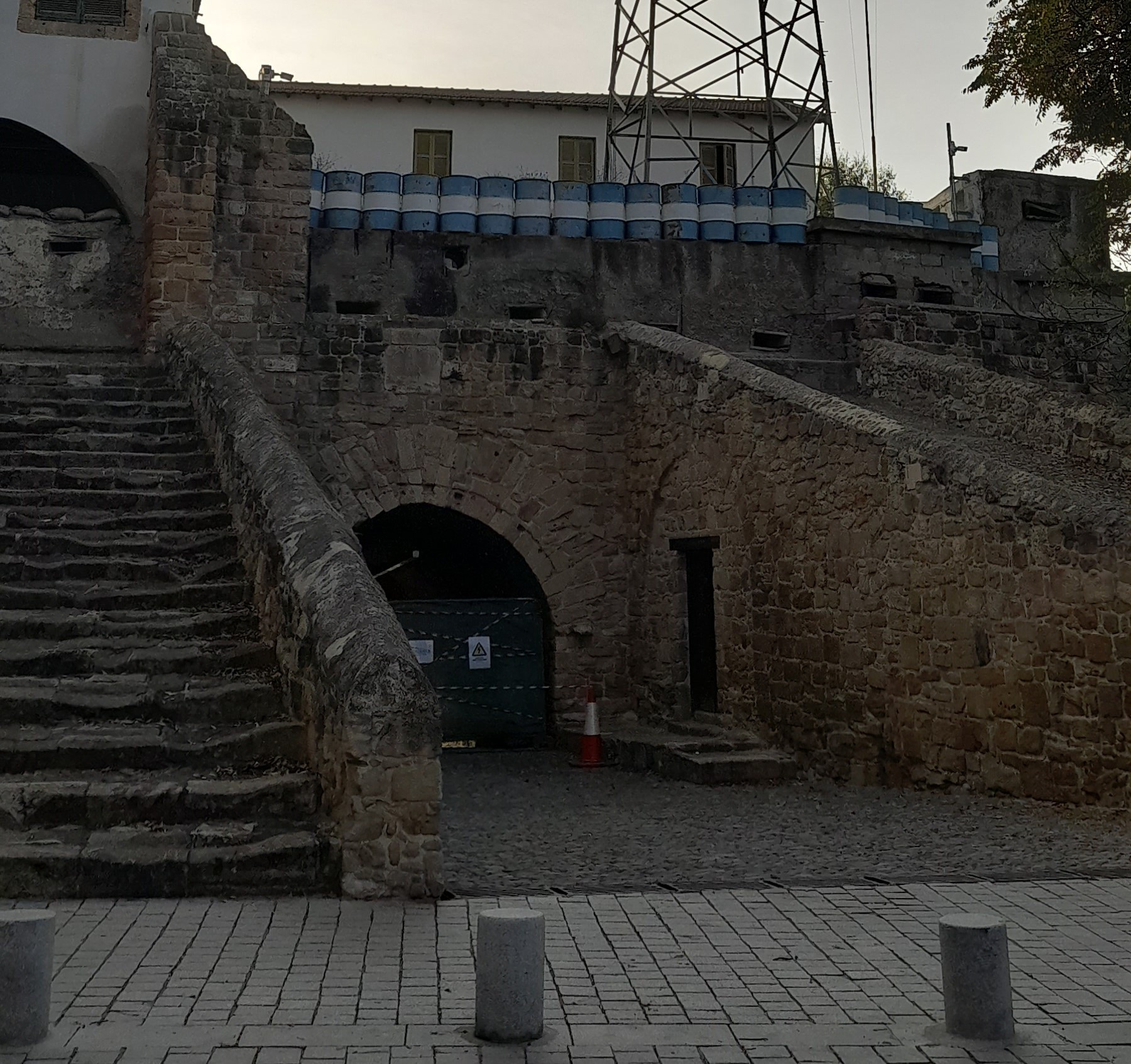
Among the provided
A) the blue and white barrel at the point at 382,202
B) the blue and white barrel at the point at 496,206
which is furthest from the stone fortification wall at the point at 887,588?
the blue and white barrel at the point at 382,202

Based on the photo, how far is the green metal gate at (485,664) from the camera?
43.2ft

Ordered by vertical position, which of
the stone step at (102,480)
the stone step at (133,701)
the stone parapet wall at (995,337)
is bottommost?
the stone step at (133,701)

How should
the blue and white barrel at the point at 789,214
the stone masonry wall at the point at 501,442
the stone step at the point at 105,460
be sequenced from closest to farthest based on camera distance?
1. the stone step at the point at 105,460
2. the stone masonry wall at the point at 501,442
3. the blue and white barrel at the point at 789,214

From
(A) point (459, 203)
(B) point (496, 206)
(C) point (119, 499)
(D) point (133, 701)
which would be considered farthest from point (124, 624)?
(B) point (496, 206)

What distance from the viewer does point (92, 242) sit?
13773 millimetres

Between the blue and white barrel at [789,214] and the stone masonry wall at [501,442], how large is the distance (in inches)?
128

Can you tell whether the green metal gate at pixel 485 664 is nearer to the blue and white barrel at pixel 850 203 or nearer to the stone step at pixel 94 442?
the stone step at pixel 94 442

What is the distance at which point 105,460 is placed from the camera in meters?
9.06

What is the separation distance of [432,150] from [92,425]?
16.9 metres

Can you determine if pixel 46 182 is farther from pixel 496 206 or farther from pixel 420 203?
pixel 496 206

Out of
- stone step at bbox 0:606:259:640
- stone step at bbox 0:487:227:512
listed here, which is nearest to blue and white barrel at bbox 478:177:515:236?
stone step at bbox 0:487:227:512

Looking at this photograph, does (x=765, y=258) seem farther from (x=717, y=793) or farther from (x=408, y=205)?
(x=717, y=793)

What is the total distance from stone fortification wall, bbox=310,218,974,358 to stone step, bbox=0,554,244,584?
21.5 ft

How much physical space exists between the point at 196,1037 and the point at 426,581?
1358cm
